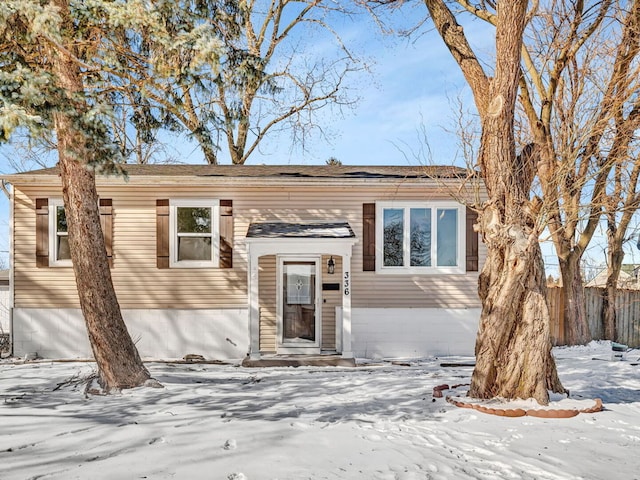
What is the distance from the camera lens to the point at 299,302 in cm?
999

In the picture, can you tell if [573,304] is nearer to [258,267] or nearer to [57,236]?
[258,267]

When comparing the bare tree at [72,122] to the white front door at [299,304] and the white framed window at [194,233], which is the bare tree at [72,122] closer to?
the white framed window at [194,233]

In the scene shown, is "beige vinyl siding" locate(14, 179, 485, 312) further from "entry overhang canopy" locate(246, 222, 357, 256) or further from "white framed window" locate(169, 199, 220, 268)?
"entry overhang canopy" locate(246, 222, 357, 256)

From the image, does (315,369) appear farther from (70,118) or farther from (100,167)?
(70,118)

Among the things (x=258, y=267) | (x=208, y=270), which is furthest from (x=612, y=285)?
(x=208, y=270)

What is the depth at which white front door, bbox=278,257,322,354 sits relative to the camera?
32.4ft

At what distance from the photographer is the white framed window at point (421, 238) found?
990cm

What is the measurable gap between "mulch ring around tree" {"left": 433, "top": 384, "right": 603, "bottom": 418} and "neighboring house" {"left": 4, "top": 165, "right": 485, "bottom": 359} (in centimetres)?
431

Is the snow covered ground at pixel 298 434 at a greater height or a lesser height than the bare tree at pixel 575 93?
lesser

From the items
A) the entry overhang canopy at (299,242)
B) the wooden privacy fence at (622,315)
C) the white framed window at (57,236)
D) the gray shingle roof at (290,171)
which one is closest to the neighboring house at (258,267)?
the white framed window at (57,236)

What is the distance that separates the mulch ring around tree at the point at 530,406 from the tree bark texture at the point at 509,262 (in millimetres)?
123

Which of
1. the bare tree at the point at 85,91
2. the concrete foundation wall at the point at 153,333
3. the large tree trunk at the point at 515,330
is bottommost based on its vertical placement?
the concrete foundation wall at the point at 153,333

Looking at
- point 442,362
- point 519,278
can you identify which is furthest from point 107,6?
point 442,362

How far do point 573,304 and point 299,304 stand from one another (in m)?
6.82
